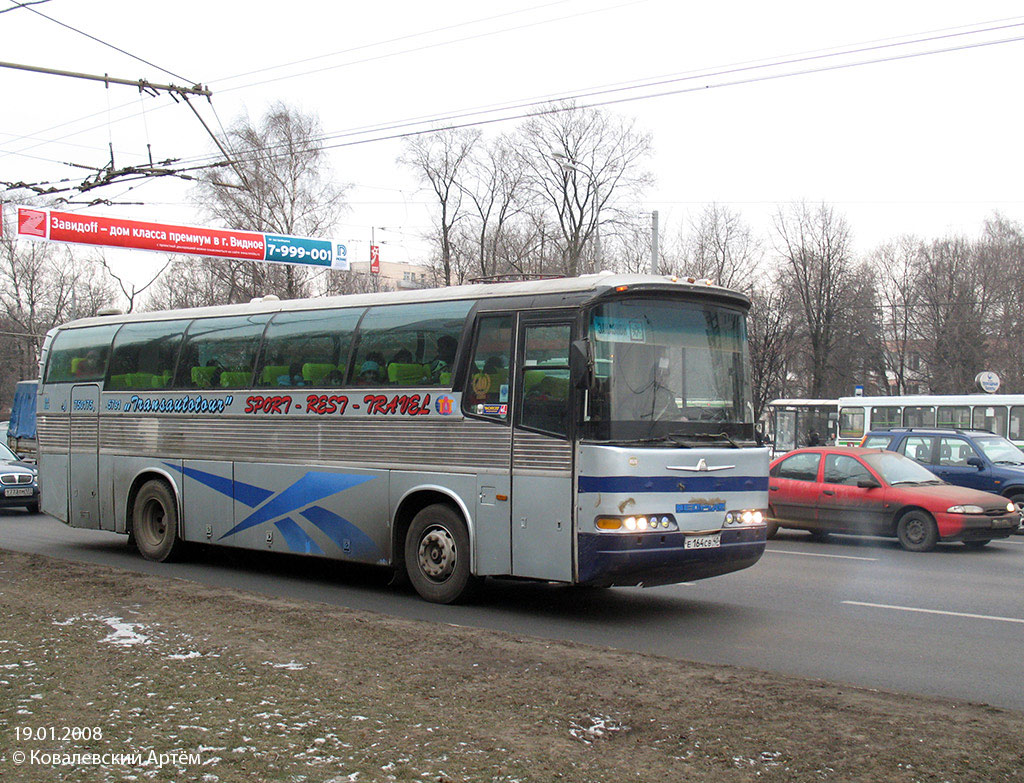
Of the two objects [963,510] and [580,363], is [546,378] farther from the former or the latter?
[963,510]

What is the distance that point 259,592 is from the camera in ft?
37.1

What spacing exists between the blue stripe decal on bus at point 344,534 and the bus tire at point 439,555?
0.54 metres

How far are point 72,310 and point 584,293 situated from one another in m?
69.3

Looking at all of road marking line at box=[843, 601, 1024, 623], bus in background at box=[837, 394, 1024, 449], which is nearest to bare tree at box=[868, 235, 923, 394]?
bus in background at box=[837, 394, 1024, 449]

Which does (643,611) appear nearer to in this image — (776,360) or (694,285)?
(694,285)

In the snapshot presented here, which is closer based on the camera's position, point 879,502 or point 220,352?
point 220,352

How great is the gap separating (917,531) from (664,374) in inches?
321

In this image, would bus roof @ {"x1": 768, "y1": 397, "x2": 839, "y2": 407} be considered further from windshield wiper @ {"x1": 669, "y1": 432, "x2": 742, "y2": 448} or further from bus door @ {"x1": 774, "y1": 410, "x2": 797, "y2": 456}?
windshield wiper @ {"x1": 669, "y1": 432, "x2": 742, "y2": 448}

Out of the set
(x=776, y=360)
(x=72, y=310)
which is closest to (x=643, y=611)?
(x=776, y=360)

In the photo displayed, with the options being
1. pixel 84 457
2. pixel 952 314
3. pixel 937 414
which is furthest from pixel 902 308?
pixel 84 457

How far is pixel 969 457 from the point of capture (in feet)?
66.3

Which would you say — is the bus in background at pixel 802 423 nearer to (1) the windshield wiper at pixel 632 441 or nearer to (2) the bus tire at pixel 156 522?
(2) the bus tire at pixel 156 522

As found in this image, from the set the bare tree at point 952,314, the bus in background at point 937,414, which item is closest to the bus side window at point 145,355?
the bus in background at point 937,414

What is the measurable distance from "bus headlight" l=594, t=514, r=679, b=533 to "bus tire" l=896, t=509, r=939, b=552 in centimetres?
795
